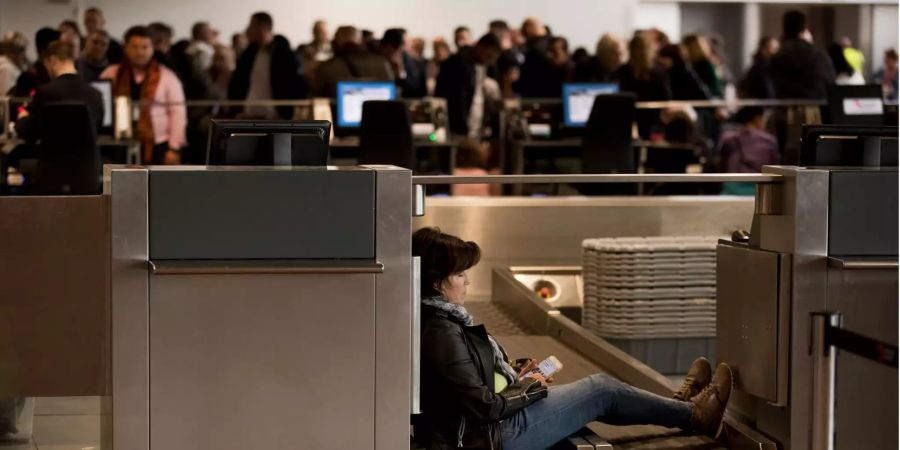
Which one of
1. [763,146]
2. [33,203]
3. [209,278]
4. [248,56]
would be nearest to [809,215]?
[209,278]

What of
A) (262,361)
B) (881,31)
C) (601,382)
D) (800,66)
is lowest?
(601,382)

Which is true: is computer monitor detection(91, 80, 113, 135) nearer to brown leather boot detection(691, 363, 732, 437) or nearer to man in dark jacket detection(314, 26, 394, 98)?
man in dark jacket detection(314, 26, 394, 98)

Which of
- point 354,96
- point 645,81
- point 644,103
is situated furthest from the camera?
point 645,81

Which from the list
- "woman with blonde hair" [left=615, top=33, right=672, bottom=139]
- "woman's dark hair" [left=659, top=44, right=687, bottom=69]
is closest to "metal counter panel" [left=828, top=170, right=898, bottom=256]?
"woman with blonde hair" [left=615, top=33, right=672, bottom=139]

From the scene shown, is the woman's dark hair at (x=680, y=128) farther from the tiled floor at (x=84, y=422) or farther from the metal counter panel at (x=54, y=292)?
the metal counter panel at (x=54, y=292)

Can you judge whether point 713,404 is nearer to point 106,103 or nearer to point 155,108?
point 155,108

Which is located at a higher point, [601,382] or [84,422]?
[601,382]

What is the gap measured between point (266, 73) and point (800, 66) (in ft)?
13.4

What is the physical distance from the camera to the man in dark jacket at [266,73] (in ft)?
35.5

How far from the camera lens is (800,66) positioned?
11.1 meters

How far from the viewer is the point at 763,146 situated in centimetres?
966

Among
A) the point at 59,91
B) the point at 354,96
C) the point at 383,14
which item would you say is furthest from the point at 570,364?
the point at 383,14

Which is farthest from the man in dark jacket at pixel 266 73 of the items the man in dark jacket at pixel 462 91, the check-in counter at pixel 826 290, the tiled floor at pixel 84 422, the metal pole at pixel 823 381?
the metal pole at pixel 823 381

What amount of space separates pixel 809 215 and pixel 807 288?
19 cm
